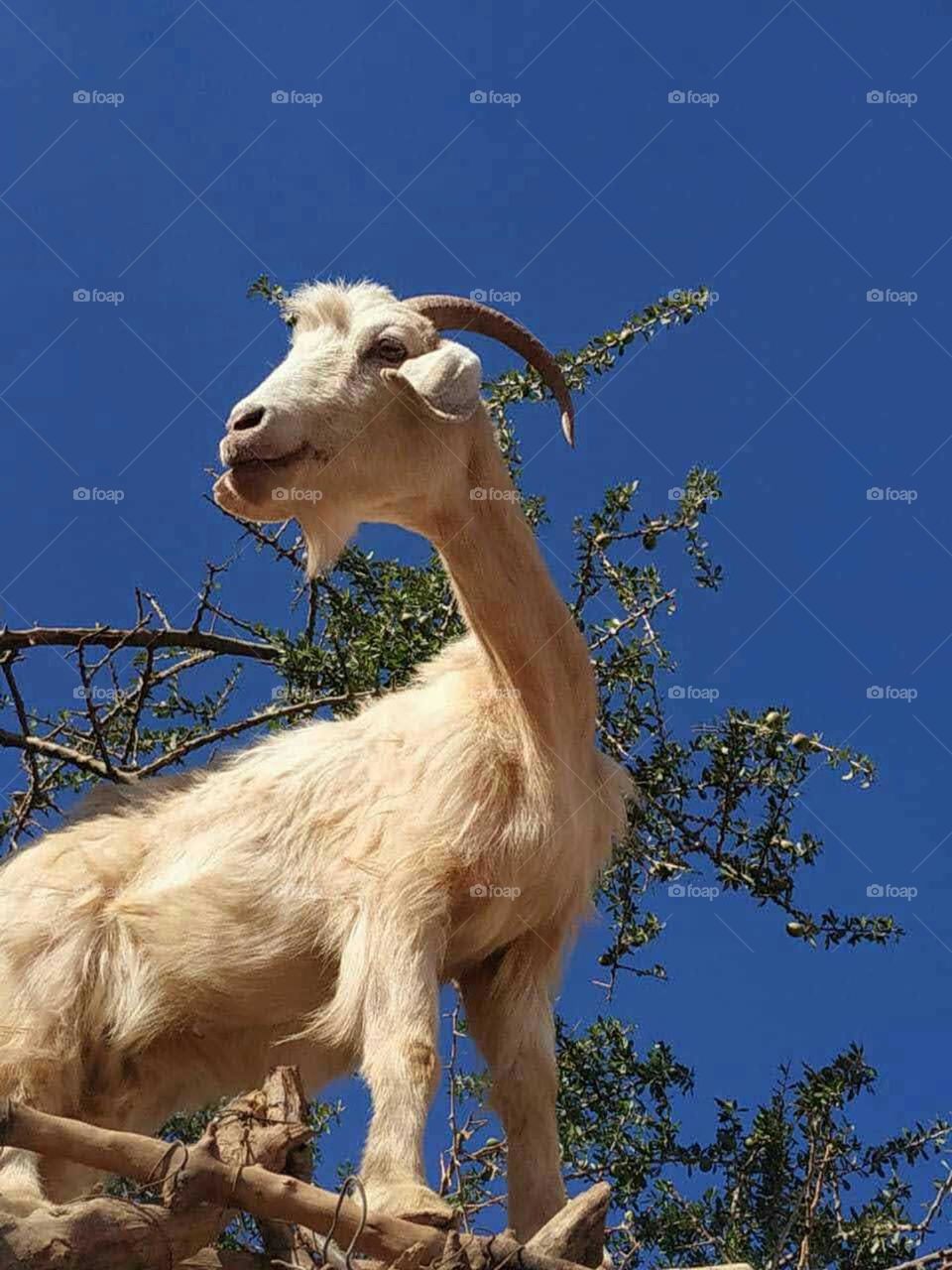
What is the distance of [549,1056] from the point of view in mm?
5496

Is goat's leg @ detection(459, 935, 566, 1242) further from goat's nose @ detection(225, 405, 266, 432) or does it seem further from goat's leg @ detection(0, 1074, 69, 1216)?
goat's nose @ detection(225, 405, 266, 432)

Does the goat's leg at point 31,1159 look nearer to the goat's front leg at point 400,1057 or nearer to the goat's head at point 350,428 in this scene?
the goat's front leg at point 400,1057

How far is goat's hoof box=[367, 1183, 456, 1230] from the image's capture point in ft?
14.0

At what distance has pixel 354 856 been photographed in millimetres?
5445

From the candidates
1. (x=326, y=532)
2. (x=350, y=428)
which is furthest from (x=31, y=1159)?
(x=350, y=428)

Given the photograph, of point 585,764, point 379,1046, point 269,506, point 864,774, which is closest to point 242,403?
point 269,506

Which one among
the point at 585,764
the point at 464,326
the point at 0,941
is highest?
the point at 464,326

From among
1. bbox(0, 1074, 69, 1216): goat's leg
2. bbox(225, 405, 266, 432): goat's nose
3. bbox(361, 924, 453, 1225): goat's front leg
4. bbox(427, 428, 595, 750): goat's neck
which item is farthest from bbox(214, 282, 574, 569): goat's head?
bbox(0, 1074, 69, 1216): goat's leg

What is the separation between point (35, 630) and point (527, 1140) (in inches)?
119

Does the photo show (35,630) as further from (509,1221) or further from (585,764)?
(509,1221)

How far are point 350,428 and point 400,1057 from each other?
1972 millimetres

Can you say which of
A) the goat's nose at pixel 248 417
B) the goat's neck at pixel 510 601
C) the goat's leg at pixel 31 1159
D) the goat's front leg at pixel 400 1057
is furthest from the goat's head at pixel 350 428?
the goat's leg at pixel 31 1159

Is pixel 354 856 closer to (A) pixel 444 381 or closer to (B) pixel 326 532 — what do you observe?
(B) pixel 326 532

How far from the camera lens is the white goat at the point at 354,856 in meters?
5.34
